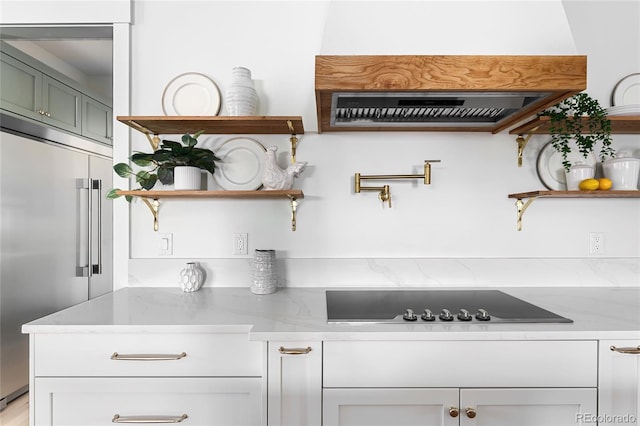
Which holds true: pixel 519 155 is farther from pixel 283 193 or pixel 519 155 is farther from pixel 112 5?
pixel 112 5

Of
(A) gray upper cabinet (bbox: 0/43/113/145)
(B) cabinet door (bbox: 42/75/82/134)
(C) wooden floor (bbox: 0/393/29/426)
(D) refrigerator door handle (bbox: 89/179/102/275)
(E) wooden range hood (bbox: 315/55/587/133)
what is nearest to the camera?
(E) wooden range hood (bbox: 315/55/587/133)

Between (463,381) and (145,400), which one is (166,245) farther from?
(463,381)

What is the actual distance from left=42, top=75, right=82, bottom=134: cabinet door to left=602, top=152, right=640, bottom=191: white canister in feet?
10.9

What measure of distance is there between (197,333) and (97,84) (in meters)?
3.17

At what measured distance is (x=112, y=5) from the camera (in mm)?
1828

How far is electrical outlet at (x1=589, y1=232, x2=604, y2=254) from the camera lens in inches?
72.3

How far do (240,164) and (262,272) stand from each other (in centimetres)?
55

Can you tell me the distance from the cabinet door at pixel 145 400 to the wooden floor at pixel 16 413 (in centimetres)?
130

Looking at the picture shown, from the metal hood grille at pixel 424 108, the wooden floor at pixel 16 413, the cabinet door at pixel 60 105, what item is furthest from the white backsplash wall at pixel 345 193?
the wooden floor at pixel 16 413

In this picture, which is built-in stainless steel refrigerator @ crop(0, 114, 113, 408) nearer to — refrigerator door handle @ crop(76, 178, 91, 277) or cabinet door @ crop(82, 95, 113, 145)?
refrigerator door handle @ crop(76, 178, 91, 277)

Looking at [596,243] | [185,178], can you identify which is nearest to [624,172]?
[596,243]

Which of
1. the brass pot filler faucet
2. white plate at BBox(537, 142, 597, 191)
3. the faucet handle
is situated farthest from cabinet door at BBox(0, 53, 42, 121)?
white plate at BBox(537, 142, 597, 191)

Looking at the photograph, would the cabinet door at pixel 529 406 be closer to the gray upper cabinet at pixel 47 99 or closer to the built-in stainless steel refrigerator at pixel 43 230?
the built-in stainless steel refrigerator at pixel 43 230

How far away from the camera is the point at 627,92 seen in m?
1.84
